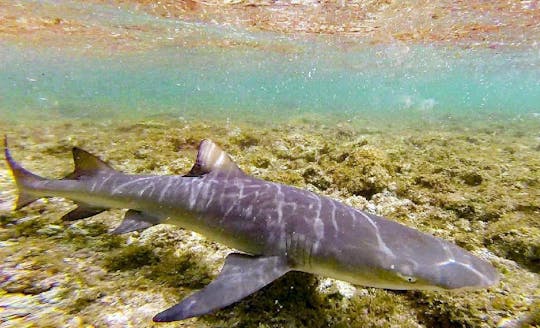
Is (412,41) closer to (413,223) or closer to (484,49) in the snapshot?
(484,49)

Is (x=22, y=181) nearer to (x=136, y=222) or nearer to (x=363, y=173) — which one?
(x=136, y=222)

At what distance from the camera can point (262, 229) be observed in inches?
124

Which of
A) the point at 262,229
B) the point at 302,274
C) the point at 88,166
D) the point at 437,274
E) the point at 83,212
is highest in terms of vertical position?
the point at 437,274

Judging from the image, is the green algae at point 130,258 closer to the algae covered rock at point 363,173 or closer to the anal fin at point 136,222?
the anal fin at point 136,222

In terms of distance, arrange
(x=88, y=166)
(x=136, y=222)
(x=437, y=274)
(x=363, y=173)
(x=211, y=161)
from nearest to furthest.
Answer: (x=437, y=274), (x=136, y=222), (x=211, y=161), (x=88, y=166), (x=363, y=173)

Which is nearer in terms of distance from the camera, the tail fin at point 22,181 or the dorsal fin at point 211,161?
the dorsal fin at point 211,161

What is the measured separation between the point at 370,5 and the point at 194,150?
12.9 m

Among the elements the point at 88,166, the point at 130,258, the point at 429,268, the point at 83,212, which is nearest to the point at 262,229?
the point at 429,268

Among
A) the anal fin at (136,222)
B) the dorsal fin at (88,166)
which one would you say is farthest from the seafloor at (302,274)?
the dorsal fin at (88,166)

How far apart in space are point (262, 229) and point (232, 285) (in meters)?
0.70

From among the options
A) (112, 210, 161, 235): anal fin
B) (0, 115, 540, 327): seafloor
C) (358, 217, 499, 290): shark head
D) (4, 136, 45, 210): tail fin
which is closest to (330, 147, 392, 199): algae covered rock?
(0, 115, 540, 327): seafloor

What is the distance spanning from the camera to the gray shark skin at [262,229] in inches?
101

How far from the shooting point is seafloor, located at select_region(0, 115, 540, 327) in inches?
118

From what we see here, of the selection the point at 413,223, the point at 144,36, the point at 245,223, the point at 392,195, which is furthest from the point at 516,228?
the point at 144,36
